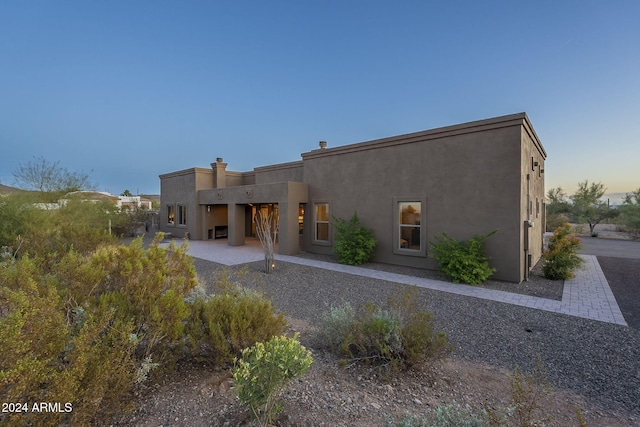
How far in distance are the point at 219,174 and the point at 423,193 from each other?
1265 cm

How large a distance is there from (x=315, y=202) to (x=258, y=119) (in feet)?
68.7

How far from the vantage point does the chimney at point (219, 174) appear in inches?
662

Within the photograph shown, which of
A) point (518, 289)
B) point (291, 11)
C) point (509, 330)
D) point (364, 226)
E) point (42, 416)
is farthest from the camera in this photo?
point (291, 11)

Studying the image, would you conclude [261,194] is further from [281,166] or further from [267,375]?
[267,375]

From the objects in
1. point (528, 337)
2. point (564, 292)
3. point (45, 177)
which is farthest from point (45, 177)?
point (564, 292)

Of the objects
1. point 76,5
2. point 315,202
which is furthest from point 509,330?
point 76,5

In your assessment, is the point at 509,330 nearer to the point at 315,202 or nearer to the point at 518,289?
the point at 518,289

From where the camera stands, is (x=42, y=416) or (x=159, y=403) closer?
(x=42, y=416)

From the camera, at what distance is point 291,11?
13305mm

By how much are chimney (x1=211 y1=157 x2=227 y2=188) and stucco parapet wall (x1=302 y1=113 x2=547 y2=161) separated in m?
8.47

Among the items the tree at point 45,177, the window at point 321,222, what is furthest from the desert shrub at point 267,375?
the tree at point 45,177

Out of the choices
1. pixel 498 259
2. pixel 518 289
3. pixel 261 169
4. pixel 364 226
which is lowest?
pixel 518 289

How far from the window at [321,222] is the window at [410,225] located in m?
3.28

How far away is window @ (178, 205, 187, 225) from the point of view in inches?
694
